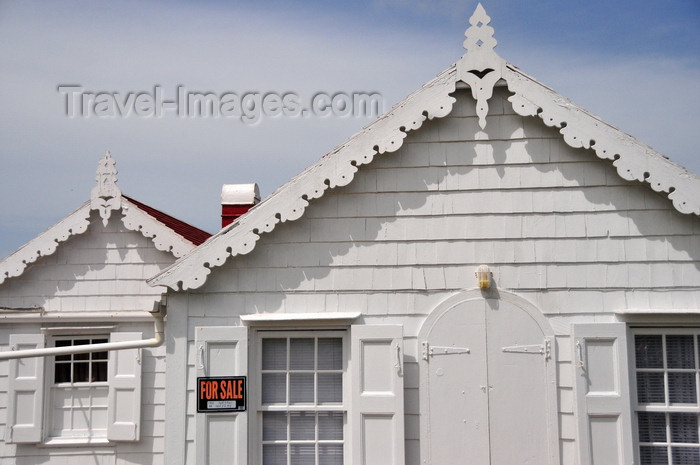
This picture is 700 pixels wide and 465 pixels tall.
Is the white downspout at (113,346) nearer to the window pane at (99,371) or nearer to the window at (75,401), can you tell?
the window at (75,401)

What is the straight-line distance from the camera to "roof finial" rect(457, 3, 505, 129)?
683cm

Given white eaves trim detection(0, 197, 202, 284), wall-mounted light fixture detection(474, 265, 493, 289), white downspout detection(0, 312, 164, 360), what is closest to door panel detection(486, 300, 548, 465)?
wall-mounted light fixture detection(474, 265, 493, 289)

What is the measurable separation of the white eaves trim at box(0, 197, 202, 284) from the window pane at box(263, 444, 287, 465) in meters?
3.62

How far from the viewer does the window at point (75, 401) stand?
9742 millimetres

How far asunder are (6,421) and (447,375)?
6.31 meters

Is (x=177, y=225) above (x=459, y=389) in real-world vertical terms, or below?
above

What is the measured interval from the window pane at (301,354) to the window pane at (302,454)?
0.76 meters

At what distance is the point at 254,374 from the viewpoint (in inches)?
274

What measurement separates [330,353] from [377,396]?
68cm

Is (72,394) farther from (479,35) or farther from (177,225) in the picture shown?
(479,35)

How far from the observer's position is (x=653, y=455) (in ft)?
21.8

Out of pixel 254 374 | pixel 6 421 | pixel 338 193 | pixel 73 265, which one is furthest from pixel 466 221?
pixel 6 421

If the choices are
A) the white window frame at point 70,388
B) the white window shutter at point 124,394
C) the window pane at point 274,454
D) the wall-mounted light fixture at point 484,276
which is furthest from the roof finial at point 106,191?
the wall-mounted light fixture at point 484,276

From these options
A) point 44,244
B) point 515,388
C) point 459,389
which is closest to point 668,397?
point 515,388
